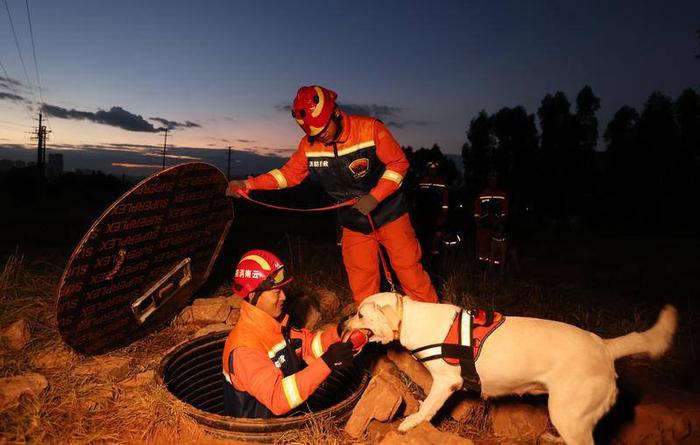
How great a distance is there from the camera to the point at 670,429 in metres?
3.55

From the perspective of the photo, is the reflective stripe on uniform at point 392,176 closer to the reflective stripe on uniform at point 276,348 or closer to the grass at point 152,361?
the reflective stripe on uniform at point 276,348

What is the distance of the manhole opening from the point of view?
120 inches

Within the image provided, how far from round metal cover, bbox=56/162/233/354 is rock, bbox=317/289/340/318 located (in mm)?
1578

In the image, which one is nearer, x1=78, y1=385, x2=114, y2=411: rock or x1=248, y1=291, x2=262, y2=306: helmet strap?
x1=248, y1=291, x2=262, y2=306: helmet strap

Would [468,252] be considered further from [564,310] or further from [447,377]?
[447,377]

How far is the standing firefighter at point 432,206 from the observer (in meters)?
9.05

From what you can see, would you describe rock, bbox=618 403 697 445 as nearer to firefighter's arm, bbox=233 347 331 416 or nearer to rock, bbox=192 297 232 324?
firefighter's arm, bbox=233 347 331 416

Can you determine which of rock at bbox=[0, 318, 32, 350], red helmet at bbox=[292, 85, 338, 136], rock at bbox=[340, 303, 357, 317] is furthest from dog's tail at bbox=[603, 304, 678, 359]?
rock at bbox=[0, 318, 32, 350]

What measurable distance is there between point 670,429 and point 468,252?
1062cm

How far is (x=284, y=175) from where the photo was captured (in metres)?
4.53

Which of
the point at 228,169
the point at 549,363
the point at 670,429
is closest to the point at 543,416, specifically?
the point at 670,429

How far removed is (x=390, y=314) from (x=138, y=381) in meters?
2.47

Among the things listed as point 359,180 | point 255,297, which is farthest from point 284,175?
point 255,297

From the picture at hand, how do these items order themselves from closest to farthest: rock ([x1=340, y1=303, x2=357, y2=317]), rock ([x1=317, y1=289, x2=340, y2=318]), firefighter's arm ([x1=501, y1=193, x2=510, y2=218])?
rock ([x1=340, y1=303, x2=357, y2=317]), rock ([x1=317, y1=289, x2=340, y2=318]), firefighter's arm ([x1=501, y1=193, x2=510, y2=218])
